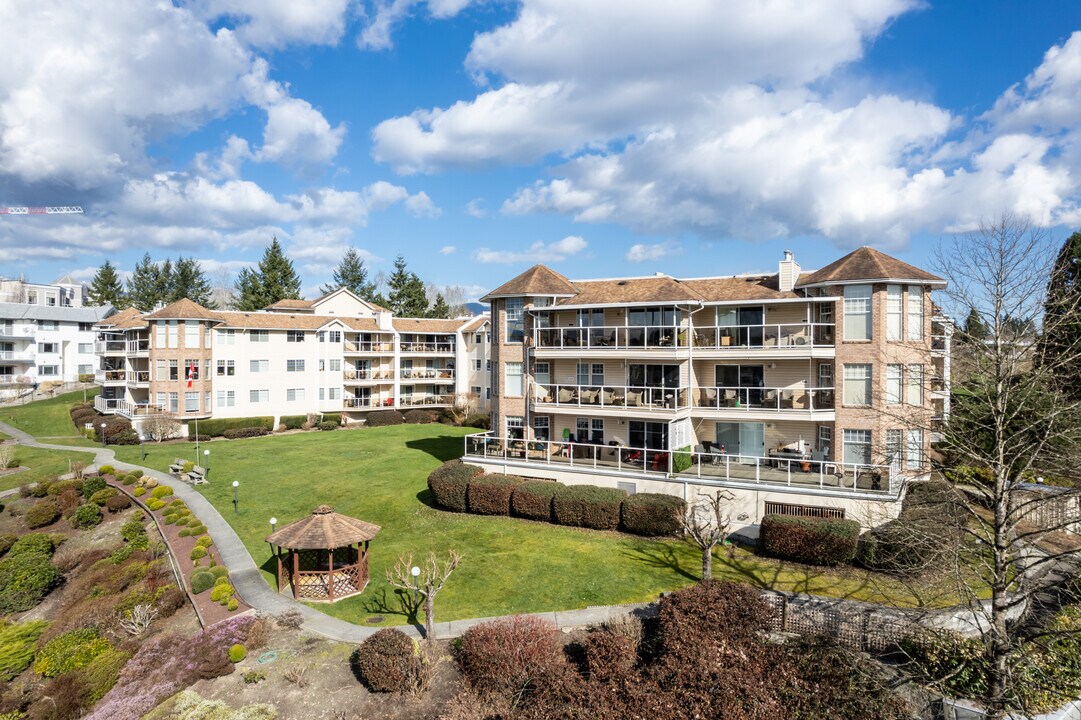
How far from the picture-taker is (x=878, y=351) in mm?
26328

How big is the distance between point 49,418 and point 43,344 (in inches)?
975

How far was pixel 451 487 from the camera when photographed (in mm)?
28812

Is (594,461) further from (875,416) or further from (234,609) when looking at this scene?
(234,609)

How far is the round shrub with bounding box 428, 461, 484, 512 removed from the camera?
94.4ft

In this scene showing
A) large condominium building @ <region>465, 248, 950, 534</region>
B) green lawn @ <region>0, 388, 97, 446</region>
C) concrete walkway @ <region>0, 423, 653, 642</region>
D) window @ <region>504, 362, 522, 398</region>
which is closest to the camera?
concrete walkway @ <region>0, 423, 653, 642</region>

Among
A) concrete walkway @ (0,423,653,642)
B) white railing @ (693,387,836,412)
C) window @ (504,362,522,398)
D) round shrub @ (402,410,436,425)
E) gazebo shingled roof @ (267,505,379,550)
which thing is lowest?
concrete walkway @ (0,423,653,642)

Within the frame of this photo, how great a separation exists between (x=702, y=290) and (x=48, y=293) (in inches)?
3959

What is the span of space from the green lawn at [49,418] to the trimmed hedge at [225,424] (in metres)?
8.47

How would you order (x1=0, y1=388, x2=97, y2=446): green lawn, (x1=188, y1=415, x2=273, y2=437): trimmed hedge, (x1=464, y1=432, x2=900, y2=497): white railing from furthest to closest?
(x1=0, y1=388, x2=97, y2=446): green lawn < (x1=188, y1=415, x2=273, y2=437): trimmed hedge < (x1=464, y1=432, x2=900, y2=497): white railing

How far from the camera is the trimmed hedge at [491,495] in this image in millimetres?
28062

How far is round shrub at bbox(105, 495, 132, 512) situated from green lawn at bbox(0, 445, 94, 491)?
A: 922cm

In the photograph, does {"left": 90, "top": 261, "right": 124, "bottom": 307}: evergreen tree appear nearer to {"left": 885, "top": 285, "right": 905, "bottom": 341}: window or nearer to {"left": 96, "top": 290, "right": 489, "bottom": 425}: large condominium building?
{"left": 96, "top": 290, "right": 489, "bottom": 425}: large condominium building

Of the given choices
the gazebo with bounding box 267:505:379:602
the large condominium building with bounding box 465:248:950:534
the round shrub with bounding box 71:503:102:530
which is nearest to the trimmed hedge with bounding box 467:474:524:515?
the large condominium building with bounding box 465:248:950:534

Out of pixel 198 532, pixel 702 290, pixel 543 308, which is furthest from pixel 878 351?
pixel 198 532
